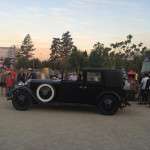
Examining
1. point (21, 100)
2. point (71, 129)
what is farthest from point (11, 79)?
point (71, 129)

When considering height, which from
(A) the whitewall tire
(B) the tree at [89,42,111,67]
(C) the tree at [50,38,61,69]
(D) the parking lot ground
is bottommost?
(D) the parking lot ground

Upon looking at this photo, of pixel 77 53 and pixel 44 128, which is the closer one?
pixel 44 128

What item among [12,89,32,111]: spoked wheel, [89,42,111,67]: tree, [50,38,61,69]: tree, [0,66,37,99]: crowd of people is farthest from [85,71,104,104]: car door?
[50,38,61,69]: tree

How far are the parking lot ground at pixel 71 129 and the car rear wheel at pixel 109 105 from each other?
252 millimetres

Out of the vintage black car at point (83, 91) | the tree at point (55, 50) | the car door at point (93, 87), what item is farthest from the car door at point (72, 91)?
the tree at point (55, 50)

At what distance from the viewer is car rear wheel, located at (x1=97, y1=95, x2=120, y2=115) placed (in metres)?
15.2

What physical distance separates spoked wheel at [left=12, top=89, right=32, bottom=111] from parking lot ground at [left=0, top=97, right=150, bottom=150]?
235 millimetres

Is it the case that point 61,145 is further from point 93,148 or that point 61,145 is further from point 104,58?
point 104,58

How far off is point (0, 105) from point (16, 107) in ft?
5.36

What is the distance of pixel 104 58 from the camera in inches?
2781

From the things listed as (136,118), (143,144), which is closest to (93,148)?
(143,144)

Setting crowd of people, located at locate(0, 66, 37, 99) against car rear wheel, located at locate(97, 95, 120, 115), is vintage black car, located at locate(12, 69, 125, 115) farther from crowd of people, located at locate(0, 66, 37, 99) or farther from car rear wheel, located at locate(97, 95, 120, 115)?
crowd of people, located at locate(0, 66, 37, 99)

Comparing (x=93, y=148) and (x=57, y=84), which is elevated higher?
(x=57, y=84)

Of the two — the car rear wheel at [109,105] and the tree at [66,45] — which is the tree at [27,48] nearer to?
the tree at [66,45]
